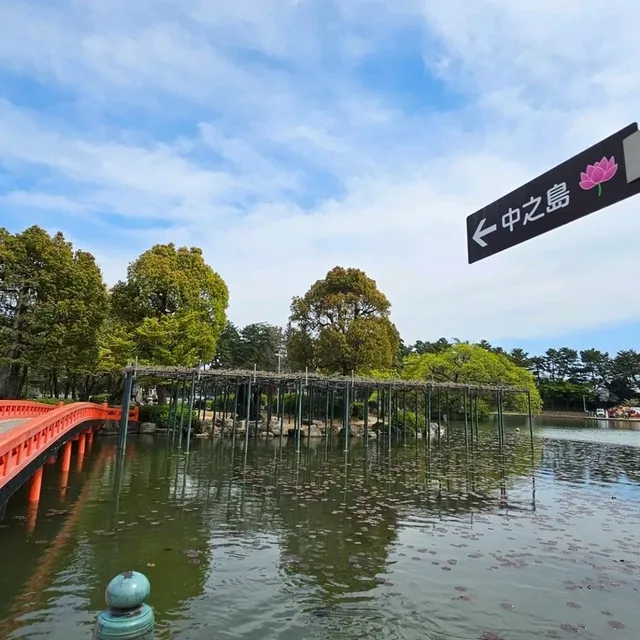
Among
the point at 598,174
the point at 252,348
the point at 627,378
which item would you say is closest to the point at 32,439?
the point at 598,174

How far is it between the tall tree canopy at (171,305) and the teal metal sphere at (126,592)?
946 inches

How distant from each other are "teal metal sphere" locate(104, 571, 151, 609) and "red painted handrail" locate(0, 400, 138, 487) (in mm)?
5387

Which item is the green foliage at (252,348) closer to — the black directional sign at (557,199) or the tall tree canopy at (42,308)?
the tall tree canopy at (42,308)

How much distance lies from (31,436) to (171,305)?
21.1m

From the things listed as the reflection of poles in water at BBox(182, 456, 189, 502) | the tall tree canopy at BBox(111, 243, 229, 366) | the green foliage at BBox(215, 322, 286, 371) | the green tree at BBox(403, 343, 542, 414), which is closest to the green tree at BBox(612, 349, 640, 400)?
the green tree at BBox(403, 343, 542, 414)

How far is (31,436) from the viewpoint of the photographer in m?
8.29

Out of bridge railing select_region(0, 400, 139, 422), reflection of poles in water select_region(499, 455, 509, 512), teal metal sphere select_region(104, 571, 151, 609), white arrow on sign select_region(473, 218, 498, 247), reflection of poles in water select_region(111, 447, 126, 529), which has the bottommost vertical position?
reflection of poles in water select_region(111, 447, 126, 529)

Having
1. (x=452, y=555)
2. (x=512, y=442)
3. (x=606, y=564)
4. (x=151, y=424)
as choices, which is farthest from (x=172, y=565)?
(x=512, y=442)

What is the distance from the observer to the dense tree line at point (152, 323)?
69.1ft

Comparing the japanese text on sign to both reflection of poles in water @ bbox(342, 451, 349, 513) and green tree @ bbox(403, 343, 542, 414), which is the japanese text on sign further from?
green tree @ bbox(403, 343, 542, 414)

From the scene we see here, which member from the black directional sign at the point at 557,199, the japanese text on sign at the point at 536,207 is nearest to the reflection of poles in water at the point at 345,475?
the black directional sign at the point at 557,199

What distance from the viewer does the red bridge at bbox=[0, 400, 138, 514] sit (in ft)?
22.7

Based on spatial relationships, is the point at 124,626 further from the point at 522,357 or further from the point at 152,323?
the point at 522,357

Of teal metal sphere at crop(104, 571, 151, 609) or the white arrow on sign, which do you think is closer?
teal metal sphere at crop(104, 571, 151, 609)
